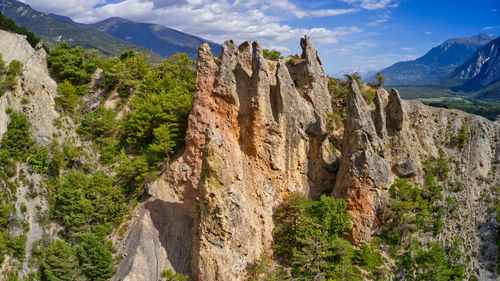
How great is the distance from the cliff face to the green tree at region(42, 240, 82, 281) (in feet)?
17.2

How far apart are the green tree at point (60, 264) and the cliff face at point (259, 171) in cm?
524

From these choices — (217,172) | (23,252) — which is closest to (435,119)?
(217,172)

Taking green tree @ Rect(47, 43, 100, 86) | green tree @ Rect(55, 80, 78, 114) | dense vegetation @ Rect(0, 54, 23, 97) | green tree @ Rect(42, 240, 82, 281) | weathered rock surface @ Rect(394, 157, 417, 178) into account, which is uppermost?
green tree @ Rect(47, 43, 100, 86)

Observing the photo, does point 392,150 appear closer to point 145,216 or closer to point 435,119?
point 435,119

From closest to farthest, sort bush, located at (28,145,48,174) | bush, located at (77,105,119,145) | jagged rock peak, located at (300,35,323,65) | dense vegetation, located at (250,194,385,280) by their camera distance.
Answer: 1. dense vegetation, located at (250,194,385,280)
2. bush, located at (28,145,48,174)
3. jagged rock peak, located at (300,35,323,65)
4. bush, located at (77,105,119,145)

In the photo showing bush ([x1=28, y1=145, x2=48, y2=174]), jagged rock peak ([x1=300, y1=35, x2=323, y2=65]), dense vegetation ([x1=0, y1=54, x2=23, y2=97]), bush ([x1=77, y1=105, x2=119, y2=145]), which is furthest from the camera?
bush ([x1=77, y1=105, x2=119, y2=145])

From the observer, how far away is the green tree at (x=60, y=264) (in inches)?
1230

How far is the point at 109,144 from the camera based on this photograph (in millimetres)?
48188

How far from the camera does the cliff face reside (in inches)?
1142

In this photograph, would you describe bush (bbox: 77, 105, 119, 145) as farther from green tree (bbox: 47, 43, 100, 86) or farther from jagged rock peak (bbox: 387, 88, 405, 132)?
jagged rock peak (bbox: 387, 88, 405, 132)

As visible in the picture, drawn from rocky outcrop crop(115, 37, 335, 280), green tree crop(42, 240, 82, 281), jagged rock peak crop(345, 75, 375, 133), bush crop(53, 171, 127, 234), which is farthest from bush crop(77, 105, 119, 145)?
jagged rock peak crop(345, 75, 375, 133)

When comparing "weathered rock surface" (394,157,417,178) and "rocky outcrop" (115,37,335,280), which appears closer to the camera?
"rocky outcrop" (115,37,335,280)

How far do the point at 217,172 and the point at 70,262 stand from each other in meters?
21.6

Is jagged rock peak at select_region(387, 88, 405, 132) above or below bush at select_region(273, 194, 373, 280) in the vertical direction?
above
